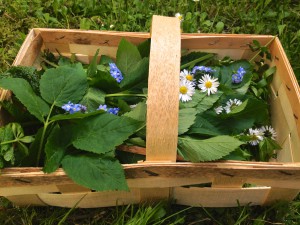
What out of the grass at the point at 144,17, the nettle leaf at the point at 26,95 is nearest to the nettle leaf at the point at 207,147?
the nettle leaf at the point at 26,95

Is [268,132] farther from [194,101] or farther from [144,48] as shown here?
[144,48]

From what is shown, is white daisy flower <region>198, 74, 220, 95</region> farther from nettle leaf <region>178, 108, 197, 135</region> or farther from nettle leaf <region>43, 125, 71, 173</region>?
nettle leaf <region>43, 125, 71, 173</region>

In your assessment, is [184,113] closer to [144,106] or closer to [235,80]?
[144,106]

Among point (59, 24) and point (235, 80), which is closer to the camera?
point (235, 80)

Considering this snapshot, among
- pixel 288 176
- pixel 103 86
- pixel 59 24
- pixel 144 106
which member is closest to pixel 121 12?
pixel 59 24

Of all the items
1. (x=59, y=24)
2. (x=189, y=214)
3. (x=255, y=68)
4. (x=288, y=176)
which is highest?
(x=59, y=24)

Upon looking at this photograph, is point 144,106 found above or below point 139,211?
above

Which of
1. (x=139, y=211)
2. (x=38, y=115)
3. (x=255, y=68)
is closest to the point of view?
(x=38, y=115)
